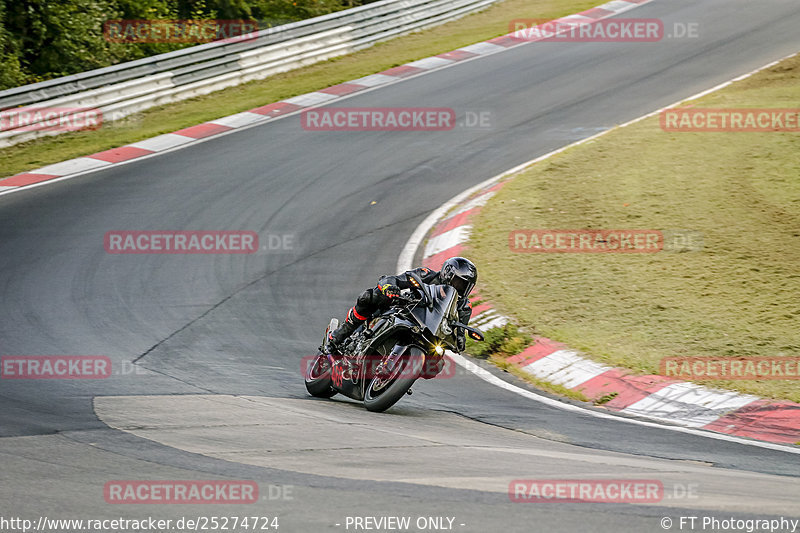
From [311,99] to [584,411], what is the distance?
14310mm

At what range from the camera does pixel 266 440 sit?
649 centimetres

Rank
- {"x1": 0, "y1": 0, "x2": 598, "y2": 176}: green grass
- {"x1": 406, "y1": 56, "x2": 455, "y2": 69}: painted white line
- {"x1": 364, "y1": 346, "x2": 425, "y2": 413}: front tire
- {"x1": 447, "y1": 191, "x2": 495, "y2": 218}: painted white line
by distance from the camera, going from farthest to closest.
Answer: {"x1": 406, "y1": 56, "x2": 455, "y2": 69}: painted white line < {"x1": 0, "y1": 0, "x2": 598, "y2": 176}: green grass < {"x1": 447, "y1": 191, "x2": 495, "y2": 218}: painted white line < {"x1": 364, "y1": 346, "x2": 425, "y2": 413}: front tire

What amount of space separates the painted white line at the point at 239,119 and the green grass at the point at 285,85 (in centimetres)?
30

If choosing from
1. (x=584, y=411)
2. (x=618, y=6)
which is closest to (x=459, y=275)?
(x=584, y=411)

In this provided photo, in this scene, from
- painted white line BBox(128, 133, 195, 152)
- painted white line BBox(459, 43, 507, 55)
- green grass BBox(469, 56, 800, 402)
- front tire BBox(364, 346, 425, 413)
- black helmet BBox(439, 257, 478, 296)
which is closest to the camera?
front tire BBox(364, 346, 425, 413)

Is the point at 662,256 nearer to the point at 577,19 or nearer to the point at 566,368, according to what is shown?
the point at 566,368

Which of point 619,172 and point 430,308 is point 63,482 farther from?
point 619,172

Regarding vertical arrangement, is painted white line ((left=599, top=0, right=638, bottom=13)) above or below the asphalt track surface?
above

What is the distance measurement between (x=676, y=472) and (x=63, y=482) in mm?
4062

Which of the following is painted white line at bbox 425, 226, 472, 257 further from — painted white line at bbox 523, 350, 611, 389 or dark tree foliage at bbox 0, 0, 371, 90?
dark tree foliage at bbox 0, 0, 371, 90

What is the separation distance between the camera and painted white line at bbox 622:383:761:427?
8.61m

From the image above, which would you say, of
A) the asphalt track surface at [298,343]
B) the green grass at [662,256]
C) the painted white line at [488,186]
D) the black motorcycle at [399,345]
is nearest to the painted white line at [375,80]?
the asphalt track surface at [298,343]

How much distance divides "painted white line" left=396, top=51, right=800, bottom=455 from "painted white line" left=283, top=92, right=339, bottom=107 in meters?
6.12

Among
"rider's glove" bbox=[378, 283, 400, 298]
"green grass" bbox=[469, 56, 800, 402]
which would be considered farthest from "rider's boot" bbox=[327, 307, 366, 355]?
"green grass" bbox=[469, 56, 800, 402]
